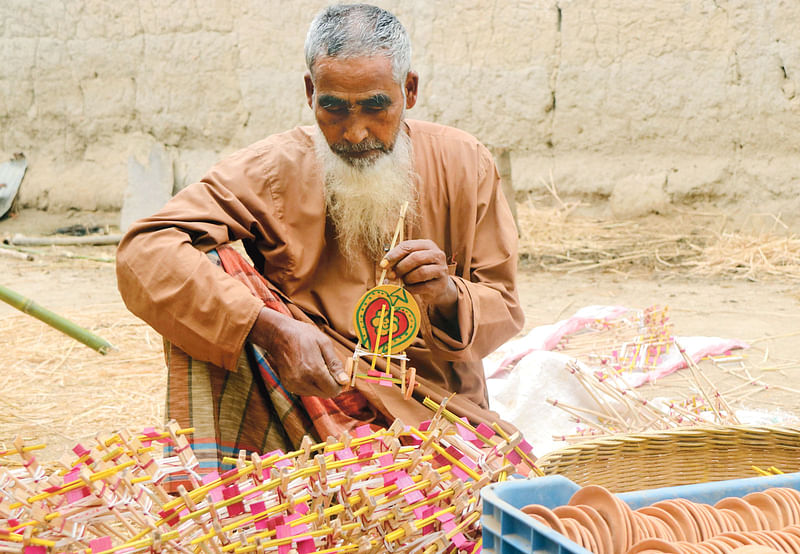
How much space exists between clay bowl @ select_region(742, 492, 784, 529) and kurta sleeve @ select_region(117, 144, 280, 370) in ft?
4.07

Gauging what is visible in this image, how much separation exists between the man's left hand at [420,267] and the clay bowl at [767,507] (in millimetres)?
880

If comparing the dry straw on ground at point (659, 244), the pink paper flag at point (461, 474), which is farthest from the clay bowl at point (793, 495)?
the dry straw on ground at point (659, 244)

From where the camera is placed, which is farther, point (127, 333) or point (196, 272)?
point (127, 333)

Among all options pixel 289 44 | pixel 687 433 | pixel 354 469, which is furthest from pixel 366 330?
pixel 289 44

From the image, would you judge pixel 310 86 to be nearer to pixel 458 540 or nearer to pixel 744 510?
pixel 458 540

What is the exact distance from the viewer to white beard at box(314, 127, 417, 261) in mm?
2549

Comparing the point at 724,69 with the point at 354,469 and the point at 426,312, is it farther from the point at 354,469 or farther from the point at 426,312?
the point at 354,469

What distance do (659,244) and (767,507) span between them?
17.0ft

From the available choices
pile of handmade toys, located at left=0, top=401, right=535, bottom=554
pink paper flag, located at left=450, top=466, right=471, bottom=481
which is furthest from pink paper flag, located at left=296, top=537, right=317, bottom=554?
pink paper flag, located at left=450, top=466, right=471, bottom=481

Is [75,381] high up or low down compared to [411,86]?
down

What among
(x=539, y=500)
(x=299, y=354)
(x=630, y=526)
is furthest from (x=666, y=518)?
(x=299, y=354)

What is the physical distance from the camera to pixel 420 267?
2.22m

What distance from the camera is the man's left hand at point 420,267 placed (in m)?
2.21

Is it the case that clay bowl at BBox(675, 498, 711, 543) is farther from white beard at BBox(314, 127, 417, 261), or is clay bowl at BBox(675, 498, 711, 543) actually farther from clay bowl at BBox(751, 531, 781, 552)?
white beard at BBox(314, 127, 417, 261)
